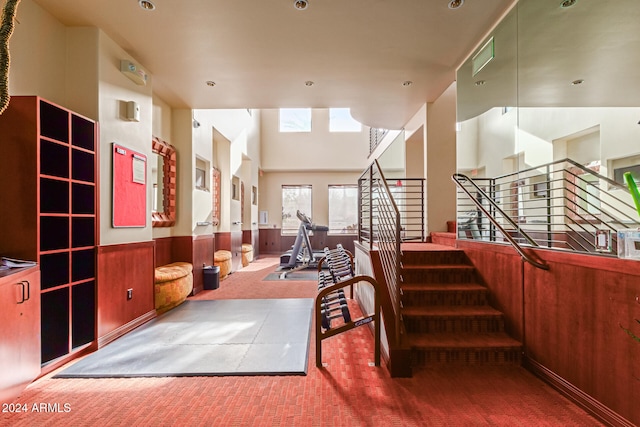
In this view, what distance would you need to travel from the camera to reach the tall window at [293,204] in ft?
38.0

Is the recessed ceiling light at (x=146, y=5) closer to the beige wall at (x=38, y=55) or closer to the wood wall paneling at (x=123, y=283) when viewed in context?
the beige wall at (x=38, y=55)

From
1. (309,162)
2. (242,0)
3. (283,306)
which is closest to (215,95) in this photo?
(242,0)

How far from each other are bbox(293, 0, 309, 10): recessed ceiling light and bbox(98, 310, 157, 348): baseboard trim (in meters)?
3.84

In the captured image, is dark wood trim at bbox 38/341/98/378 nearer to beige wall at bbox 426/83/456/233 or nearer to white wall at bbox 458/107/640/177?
white wall at bbox 458/107/640/177

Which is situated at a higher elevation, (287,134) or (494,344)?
(287,134)

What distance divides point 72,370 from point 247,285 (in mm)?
3605

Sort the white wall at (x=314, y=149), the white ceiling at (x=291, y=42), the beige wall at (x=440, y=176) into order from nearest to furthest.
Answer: the white ceiling at (x=291, y=42) < the beige wall at (x=440, y=176) < the white wall at (x=314, y=149)

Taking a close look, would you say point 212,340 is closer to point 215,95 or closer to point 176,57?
point 176,57

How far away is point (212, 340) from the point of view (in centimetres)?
330

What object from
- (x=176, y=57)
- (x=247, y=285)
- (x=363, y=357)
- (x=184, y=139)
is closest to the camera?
(x=363, y=357)

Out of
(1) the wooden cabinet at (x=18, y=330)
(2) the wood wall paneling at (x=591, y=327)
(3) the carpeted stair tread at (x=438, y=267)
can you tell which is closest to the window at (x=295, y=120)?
(3) the carpeted stair tread at (x=438, y=267)

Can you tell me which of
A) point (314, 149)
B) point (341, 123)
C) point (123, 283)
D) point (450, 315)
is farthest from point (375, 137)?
point (123, 283)

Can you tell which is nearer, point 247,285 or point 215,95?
point 215,95

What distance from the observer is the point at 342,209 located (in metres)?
11.5
